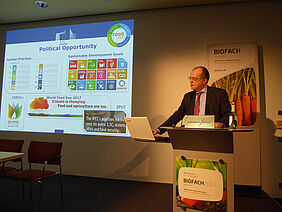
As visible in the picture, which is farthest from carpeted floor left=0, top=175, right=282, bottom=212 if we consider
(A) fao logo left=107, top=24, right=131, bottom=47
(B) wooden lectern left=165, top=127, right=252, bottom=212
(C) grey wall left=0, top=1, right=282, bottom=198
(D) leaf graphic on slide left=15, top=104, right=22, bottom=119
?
(A) fao logo left=107, top=24, right=131, bottom=47

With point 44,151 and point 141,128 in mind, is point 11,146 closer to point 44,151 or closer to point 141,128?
point 44,151

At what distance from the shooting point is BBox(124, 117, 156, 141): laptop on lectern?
1.73 meters

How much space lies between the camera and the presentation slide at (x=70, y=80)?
161 inches

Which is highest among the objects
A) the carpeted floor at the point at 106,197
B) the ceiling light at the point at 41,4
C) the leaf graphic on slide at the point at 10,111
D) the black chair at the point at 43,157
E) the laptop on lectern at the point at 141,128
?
the ceiling light at the point at 41,4

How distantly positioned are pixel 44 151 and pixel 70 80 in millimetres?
1768

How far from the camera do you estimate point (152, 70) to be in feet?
13.3

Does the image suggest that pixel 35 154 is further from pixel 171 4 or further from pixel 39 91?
pixel 171 4

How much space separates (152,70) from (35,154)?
8.13 ft

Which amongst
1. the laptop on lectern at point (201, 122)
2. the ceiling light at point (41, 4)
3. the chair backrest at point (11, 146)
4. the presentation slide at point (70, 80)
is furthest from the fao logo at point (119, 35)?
the laptop on lectern at point (201, 122)

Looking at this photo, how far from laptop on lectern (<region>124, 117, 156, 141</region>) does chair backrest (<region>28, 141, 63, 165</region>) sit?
1.49m

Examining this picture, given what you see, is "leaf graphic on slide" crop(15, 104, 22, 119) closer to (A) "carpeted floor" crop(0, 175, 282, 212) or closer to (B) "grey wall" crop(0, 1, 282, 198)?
(B) "grey wall" crop(0, 1, 282, 198)

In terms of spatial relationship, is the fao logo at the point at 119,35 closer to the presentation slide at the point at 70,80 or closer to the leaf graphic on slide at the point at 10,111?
the presentation slide at the point at 70,80

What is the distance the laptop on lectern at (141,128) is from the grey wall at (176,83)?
2.07 m

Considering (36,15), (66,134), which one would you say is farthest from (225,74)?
(36,15)
